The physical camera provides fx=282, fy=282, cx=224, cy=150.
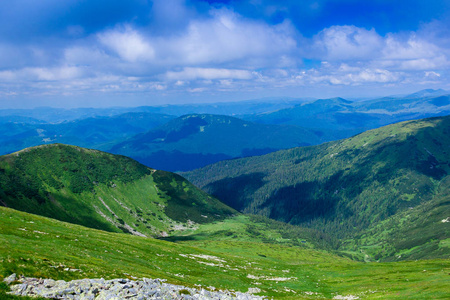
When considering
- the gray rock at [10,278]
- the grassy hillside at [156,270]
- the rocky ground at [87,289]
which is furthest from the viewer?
the grassy hillside at [156,270]

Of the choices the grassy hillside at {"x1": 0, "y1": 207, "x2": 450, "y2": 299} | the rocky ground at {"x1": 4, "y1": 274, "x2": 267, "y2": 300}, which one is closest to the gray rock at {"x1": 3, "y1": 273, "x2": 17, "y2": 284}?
the rocky ground at {"x1": 4, "y1": 274, "x2": 267, "y2": 300}

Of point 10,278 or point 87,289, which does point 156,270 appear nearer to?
point 87,289

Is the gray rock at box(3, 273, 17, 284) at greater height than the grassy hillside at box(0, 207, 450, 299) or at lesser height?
greater

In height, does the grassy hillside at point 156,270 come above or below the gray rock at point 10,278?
below

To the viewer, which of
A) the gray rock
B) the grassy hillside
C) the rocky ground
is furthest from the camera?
the grassy hillside

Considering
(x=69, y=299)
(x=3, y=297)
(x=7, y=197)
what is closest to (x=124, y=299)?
(x=69, y=299)

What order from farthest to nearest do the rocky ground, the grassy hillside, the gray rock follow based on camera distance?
the grassy hillside → the gray rock → the rocky ground

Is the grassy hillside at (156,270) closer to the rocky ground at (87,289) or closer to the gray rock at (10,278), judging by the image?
the gray rock at (10,278)

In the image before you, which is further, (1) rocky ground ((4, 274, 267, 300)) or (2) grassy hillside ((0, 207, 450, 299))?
(2) grassy hillside ((0, 207, 450, 299))

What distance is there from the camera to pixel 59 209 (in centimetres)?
18962

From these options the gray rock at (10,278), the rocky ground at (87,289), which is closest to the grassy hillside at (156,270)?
the gray rock at (10,278)

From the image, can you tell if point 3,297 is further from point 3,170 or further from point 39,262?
point 3,170

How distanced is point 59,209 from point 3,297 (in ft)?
633

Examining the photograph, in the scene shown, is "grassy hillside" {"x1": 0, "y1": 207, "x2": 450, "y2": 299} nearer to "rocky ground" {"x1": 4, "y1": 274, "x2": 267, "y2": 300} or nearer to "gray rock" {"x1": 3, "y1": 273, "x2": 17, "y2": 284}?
"gray rock" {"x1": 3, "y1": 273, "x2": 17, "y2": 284}
